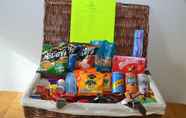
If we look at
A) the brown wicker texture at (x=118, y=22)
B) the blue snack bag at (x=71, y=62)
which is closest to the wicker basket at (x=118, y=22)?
the brown wicker texture at (x=118, y=22)

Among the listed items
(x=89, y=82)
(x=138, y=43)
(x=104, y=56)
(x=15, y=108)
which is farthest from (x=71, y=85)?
(x=15, y=108)

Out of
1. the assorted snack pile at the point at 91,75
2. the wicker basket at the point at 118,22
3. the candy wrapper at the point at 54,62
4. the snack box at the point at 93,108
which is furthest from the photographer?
the wicker basket at the point at 118,22

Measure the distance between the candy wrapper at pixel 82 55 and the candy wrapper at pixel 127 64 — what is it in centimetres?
8

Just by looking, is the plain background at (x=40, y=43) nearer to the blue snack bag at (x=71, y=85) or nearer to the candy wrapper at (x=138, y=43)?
the candy wrapper at (x=138, y=43)

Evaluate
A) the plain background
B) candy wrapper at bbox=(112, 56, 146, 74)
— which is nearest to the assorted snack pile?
candy wrapper at bbox=(112, 56, 146, 74)

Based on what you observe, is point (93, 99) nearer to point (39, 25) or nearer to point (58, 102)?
point (58, 102)

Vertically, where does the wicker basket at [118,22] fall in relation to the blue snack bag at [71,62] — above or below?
above

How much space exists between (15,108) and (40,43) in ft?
0.92

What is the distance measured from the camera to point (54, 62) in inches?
41.2

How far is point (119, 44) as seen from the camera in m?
1.14

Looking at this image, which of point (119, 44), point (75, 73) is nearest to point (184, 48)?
point (119, 44)

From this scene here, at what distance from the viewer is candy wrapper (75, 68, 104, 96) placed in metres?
0.95

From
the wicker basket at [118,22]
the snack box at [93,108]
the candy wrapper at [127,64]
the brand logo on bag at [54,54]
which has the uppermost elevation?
the wicker basket at [118,22]

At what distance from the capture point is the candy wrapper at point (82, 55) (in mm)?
1061
